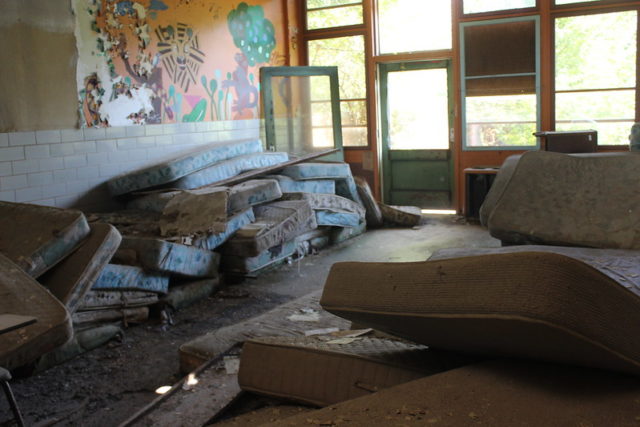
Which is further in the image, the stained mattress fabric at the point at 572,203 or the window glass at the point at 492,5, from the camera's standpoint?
the window glass at the point at 492,5

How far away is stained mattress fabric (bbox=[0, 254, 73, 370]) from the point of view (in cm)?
238

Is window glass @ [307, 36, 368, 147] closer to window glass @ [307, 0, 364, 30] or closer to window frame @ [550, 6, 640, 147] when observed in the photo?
window glass @ [307, 0, 364, 30]

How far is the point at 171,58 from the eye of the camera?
264 inches

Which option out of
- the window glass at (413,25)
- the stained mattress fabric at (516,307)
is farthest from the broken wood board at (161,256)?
the window glass at (413,25)

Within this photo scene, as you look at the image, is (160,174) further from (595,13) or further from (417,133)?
(595,13)

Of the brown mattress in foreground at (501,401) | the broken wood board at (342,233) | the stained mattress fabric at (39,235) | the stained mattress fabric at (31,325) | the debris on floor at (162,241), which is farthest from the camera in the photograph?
the broken wood board at (342,233)

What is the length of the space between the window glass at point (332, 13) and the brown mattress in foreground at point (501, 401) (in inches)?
291

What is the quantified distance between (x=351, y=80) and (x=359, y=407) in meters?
7.44

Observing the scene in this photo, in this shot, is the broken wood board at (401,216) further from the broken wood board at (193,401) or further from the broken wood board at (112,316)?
the broken wood board at (193,401)

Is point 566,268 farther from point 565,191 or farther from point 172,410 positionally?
point 565,191

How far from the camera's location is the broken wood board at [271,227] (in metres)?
5.19

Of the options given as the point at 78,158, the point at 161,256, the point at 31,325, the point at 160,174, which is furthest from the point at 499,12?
the point at 31,325

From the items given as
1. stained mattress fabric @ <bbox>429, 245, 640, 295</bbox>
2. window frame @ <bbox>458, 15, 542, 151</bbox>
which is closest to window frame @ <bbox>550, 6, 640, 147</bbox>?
window frame @ <bbox>458, 15, 542, 151</bbox>

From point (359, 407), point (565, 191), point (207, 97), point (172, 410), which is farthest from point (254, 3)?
point (359, 407)
